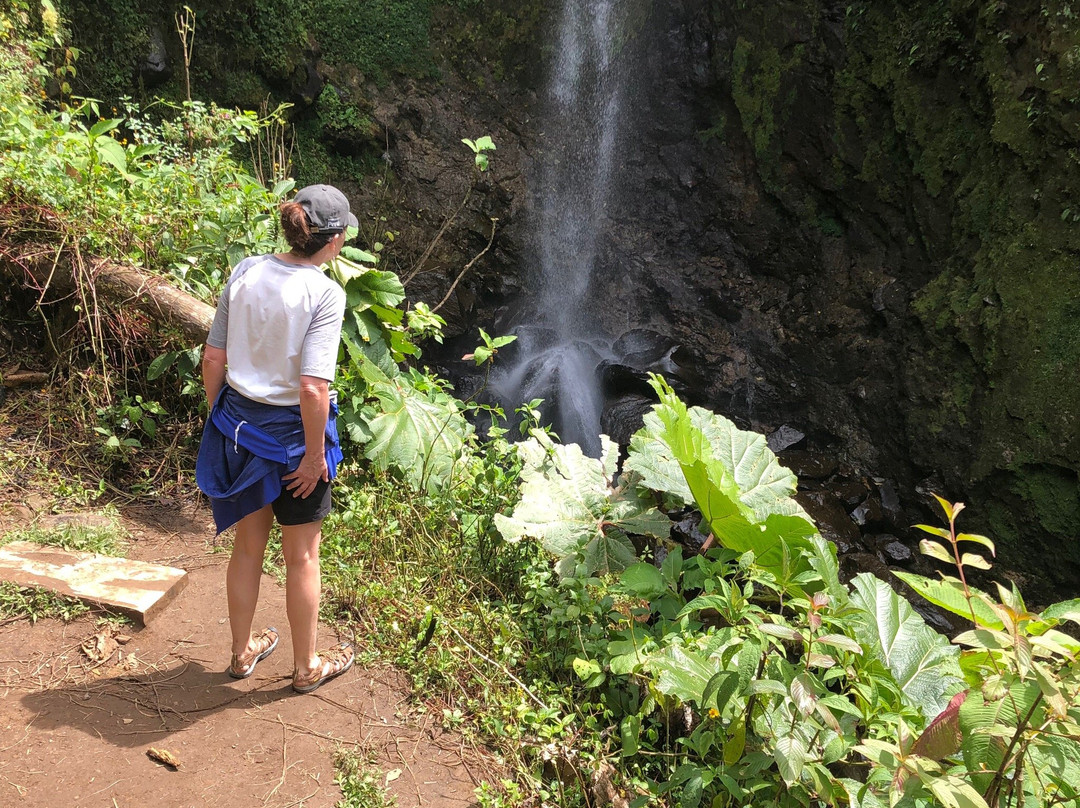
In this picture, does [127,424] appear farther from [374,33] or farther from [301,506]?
[374,33]

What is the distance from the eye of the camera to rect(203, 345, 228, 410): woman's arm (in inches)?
91.4

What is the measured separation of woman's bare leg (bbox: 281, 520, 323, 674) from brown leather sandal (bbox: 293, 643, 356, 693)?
136mm

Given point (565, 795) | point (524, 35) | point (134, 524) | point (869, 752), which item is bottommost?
point (565, 795)

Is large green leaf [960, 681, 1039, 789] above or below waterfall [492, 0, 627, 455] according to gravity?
below

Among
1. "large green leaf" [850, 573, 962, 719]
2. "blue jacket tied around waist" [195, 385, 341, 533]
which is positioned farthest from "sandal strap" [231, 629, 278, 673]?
"large green leaf" [850, 573, 962, 719]

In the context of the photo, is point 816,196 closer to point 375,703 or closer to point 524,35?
point 524,35

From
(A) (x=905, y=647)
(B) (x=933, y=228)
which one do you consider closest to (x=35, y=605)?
(A) (x=905, y=647)

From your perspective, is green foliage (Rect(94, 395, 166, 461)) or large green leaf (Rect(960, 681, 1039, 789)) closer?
large green leaf (Rect(960, 681, 1039, 789))

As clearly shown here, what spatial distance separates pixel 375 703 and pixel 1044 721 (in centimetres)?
206

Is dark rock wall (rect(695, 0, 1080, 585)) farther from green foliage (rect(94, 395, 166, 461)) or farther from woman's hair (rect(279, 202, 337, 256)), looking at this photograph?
green foliage (rect(94, 395, 166, 461))

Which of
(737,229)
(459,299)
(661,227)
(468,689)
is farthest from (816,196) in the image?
(468,689)

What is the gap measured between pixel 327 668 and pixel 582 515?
3.78ft

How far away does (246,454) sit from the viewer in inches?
89.4

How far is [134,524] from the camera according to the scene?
3.47 m
